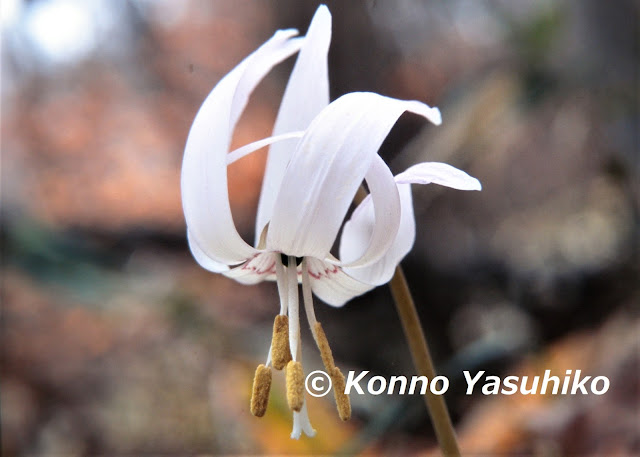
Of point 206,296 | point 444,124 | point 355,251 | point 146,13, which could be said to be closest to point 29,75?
point 146,13

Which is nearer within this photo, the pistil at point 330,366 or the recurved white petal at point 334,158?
the recurved white petal at point 334,158

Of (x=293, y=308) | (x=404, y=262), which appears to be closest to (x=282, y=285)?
(x=293, y=308)

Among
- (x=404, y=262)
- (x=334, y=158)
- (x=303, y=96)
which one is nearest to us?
(x=334, y=158)

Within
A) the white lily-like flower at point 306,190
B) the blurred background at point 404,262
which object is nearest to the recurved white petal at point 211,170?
the white lily-like flower at point 306,190

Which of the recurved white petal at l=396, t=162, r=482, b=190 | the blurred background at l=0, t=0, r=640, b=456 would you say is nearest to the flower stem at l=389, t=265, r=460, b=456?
the recurved white petal at l=396, t=162, r=482, b=190

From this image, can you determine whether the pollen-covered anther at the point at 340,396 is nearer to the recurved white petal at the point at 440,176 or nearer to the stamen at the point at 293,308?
the stamen at the point at 293,308

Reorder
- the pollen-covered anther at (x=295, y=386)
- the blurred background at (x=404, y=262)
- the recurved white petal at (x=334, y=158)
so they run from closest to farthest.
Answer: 1. the recurved white petal at (x=334, y=158)
2. the pollen-covered anther at (x=295, y=386)
3. the blurred background at (x=404, y=262)

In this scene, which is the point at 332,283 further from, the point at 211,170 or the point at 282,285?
the point at 211,170
